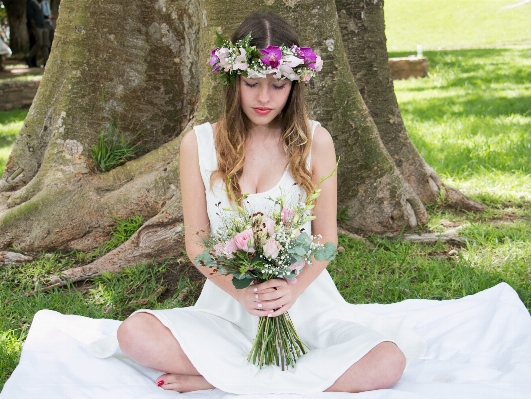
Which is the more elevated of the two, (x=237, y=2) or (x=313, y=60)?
(x=237, y=2)

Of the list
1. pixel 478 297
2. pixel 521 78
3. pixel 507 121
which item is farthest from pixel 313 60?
pixel 521 78

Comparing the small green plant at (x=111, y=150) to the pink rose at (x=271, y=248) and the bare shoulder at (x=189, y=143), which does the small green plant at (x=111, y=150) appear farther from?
the pink rose at (x=271, y=248)

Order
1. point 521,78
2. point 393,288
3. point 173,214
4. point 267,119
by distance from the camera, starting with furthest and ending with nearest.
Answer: point 521,78
point 173,214
point 393,288
point 267,119

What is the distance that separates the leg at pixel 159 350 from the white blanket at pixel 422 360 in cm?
5

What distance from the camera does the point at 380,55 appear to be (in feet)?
17.6

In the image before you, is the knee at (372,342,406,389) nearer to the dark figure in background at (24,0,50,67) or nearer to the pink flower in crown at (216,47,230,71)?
the pink flower in crown at (216,47,230,71)

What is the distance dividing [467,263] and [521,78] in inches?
317

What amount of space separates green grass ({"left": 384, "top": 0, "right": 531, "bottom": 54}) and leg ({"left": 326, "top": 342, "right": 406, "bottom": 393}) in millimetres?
15646

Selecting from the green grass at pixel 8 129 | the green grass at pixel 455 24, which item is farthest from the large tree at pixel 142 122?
the green grass at pixel 455 24

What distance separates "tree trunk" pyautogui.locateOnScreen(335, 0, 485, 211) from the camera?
17.4ft

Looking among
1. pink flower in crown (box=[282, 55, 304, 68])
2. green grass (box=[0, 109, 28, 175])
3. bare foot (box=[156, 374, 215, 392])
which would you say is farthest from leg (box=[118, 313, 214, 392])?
green grass (box=[0, 109, 28, 175])

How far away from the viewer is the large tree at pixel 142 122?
4.60 m

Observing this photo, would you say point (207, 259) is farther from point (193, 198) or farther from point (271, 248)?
point (193, 198)

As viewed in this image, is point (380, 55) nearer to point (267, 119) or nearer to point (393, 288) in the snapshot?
point (393, 288)
